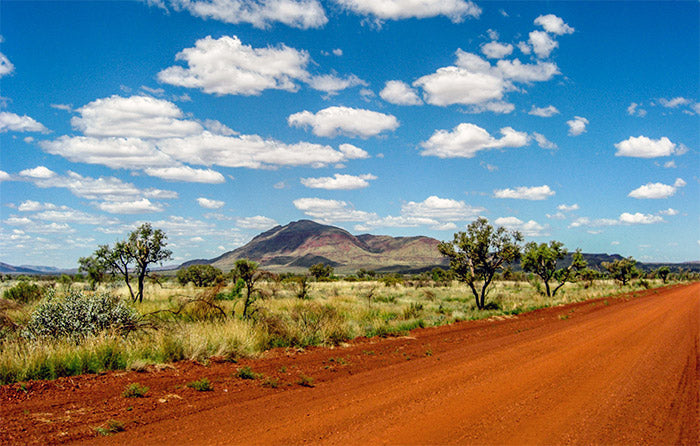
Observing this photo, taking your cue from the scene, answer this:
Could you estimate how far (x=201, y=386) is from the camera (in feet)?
26.2

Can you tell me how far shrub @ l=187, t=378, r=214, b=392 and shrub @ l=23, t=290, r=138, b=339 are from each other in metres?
3.98

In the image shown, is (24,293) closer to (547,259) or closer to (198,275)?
(198,275)

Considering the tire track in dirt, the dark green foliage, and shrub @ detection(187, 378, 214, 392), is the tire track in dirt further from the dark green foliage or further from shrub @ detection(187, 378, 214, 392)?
the dark green foliage

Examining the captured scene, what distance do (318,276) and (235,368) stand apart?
186ft

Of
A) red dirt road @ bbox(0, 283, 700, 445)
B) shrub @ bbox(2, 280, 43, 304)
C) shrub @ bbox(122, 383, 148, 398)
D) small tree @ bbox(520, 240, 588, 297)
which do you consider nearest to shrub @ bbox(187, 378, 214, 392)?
red dirt road @ bbox(0, 283, 700, 445)

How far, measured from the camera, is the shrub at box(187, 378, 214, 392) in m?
7.98

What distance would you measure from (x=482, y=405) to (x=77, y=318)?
993 centimetres

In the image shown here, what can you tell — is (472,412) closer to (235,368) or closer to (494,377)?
(494,377)

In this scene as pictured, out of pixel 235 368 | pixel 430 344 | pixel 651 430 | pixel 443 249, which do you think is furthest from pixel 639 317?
pixel 235 368

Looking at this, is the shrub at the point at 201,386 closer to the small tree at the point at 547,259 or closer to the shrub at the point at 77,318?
the shrub at the point at 77,318

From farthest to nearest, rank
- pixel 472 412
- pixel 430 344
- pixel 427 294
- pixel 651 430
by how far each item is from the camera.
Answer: pixel 427 294 → pixel 430 344 → pixel 472 412 → pixel 651 430

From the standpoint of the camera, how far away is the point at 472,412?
6.93 meters

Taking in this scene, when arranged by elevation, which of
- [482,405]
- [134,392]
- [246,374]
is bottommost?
[482,405]

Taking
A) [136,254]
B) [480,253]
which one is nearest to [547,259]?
[480,253]
